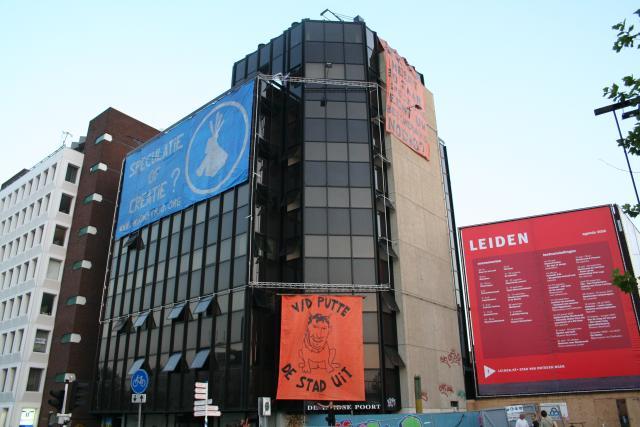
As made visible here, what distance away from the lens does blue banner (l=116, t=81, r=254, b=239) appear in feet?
133

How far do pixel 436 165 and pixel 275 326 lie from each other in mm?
21032

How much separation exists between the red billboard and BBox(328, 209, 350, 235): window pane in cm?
1185

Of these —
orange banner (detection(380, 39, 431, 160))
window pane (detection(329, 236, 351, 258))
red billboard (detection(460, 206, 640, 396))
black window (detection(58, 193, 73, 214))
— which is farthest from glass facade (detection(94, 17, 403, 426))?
black window (detection(58, 193, 73, 214))

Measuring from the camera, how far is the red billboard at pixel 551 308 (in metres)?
36.8

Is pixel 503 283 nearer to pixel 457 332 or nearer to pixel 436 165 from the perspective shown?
pixel 457 332

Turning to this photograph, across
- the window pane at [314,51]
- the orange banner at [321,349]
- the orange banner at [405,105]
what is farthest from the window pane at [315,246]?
the window pane at [314,51]

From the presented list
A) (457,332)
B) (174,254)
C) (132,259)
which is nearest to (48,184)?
(132,259)

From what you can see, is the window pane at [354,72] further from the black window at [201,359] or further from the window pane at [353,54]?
the black window at [201,359]

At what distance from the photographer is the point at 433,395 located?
1441 inches

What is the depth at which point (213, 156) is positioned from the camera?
42.2 meters

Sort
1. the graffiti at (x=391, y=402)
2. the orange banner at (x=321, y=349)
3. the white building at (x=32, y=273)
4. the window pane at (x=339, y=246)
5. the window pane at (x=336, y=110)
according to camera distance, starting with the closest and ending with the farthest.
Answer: the orange banner at (x=321, y=349) < the graffiti at (x=391, y=402) < the window pane at (x=339, y=246) < the window pane at (x=336, y=110) < the white building at (x=32, y=273)

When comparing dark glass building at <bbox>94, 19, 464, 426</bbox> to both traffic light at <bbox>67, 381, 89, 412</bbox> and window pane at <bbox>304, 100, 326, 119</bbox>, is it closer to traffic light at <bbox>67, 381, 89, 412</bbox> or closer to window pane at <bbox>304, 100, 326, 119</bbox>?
window pane at <bbox>304, 100, 326, 119</bbox>

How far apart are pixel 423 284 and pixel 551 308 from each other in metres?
8.96

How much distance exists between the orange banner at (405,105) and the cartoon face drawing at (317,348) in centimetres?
1599
